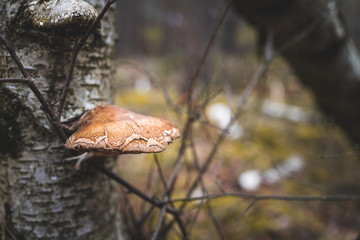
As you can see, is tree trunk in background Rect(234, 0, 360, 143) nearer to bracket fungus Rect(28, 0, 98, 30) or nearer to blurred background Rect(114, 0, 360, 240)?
blurred background Rect(114, 0, 360, 240)

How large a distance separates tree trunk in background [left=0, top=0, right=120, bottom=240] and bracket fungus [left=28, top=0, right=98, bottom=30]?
132mm

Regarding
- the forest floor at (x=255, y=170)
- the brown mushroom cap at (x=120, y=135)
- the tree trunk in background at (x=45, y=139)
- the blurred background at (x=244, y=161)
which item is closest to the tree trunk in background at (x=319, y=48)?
the blurred background at (x=244, y=161)

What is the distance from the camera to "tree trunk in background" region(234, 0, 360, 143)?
208cm

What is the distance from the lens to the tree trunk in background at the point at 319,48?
208cm

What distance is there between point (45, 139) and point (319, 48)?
2476mm

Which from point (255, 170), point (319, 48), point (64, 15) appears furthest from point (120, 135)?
point (255, 170)

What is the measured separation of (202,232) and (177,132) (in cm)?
180

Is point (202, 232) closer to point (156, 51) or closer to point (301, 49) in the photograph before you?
point (301, 49)

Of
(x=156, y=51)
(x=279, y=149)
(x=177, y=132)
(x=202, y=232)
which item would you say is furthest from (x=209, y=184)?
(x=156, y=51)

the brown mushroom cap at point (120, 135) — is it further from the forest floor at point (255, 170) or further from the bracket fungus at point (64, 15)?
the forest floor at point (255, 170)

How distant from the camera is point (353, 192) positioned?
10.6 ft

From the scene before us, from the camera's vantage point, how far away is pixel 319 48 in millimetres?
2252

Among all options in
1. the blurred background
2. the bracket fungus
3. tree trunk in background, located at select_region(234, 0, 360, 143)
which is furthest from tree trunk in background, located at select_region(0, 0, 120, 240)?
tree trunk in background, located at select_region(234, 0, 360, 143)

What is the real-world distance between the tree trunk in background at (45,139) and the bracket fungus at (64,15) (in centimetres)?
13
